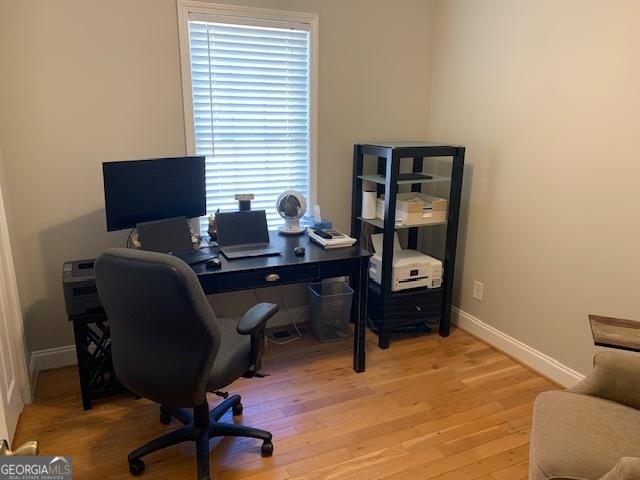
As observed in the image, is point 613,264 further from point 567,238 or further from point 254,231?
point 254,231

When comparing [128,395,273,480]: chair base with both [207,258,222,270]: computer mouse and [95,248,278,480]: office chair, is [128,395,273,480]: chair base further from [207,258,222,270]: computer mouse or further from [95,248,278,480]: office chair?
[207,258,222,270]: computer mouse

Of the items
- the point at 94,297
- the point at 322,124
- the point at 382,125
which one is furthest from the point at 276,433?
the point at 382,125

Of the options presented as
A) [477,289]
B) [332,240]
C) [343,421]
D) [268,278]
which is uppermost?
[332,240]

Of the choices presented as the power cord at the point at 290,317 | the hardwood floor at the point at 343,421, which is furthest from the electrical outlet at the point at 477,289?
the power cord at the point at 290,317

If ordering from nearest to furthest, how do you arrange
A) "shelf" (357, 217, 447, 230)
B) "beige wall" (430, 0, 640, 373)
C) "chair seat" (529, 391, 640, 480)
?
"chair seat" (529, 391, 640, 480) → "beige wall" (430, 0, 640, 373) → "shelf" (357, 217, 447, 230)

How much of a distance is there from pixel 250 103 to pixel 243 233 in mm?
850

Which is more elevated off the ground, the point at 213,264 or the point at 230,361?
the point at 213,264

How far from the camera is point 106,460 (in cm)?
198

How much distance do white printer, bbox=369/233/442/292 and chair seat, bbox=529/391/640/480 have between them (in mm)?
1358

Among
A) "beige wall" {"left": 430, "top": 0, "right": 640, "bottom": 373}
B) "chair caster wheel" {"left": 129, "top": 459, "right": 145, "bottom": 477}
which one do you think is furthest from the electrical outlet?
"chair caster wheel" {"left": 129, "top": 459, "right": 145, "bottom": 477}

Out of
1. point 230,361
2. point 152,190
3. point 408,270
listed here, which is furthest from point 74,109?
point 408,270

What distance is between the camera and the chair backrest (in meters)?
1.53

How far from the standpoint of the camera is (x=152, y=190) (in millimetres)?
2332

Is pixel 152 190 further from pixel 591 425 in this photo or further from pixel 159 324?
pixel 591 425
